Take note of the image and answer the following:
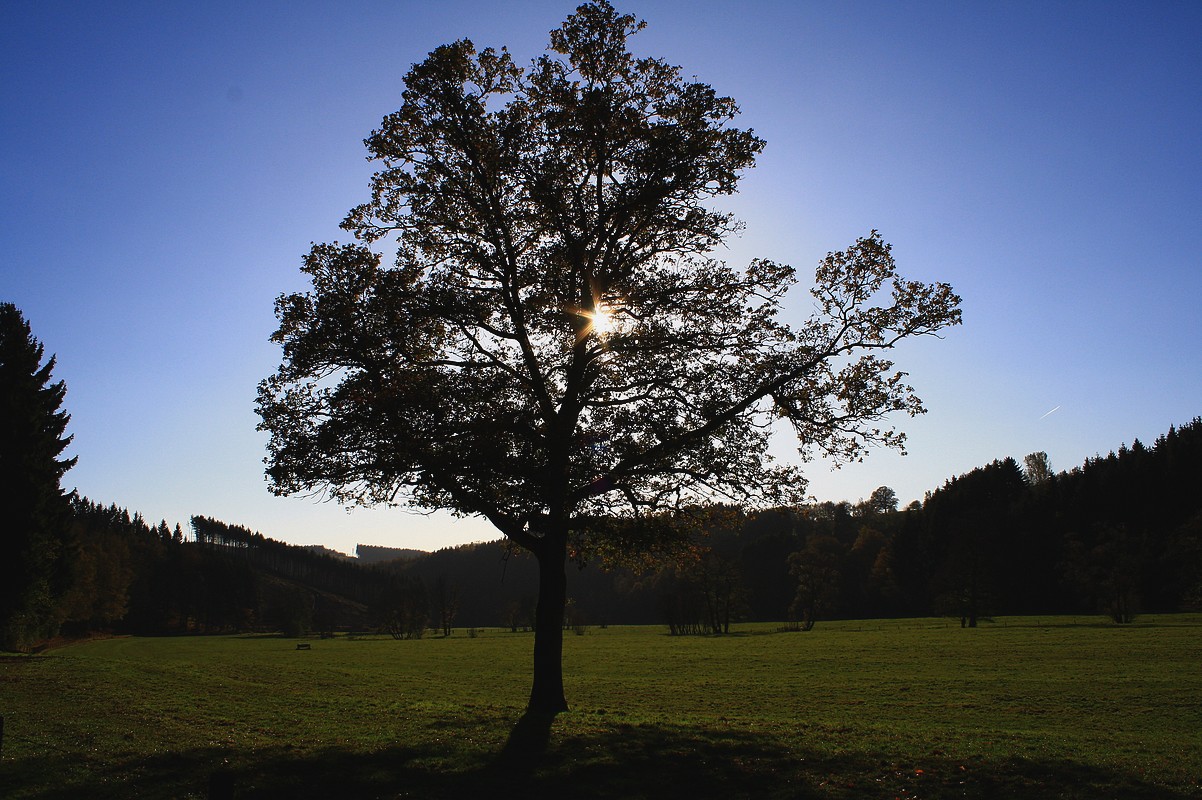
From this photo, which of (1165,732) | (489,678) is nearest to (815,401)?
(1165,732)


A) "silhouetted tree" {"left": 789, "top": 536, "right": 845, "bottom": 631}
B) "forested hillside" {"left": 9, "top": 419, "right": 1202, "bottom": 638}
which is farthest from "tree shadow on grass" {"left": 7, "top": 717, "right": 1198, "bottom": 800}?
"silhouetted tree" {"left": 789, "top": 536, "right": 845, "bottom": 631}

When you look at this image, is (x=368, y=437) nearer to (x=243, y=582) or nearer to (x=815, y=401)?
(x=815, y=401)

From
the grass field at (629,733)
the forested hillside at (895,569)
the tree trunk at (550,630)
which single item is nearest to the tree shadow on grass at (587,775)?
the grass field at (629,733)

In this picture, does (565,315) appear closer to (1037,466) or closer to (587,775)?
(587,775)

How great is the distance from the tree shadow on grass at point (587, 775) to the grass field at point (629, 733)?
0.20 feet

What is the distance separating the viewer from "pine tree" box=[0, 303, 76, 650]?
145ft

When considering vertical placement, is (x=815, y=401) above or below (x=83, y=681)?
above

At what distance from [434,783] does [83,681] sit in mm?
28667

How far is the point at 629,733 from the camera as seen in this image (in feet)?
54.4

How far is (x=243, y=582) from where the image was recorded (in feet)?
529

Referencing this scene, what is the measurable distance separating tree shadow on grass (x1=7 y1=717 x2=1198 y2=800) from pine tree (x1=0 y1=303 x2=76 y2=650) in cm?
3969

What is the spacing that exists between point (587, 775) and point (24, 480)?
48912 mm

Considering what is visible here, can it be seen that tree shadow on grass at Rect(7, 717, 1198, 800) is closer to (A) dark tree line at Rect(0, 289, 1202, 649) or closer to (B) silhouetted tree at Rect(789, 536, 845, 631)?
(A) dark tree line at Rect(0, 289, 1202, 649)

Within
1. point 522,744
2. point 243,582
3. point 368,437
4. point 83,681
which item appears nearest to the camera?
point 522,744
